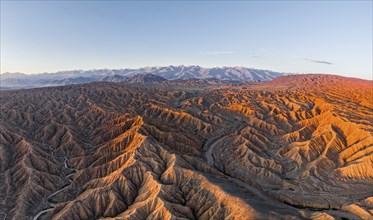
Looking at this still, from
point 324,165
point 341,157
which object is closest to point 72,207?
point 324,165

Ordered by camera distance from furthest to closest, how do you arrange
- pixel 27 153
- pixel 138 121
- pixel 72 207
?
pixel 138 121, pixel 27 153, pixel 72 207

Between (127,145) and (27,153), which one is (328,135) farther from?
(27,153)

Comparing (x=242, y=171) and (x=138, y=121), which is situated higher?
(x=138, y=121)

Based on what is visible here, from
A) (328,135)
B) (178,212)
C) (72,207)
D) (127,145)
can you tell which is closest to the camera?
(178,212)

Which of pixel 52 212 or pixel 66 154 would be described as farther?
pixel 66 154

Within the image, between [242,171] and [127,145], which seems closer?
[242,171]

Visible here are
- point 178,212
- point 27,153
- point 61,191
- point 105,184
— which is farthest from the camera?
point 27,153

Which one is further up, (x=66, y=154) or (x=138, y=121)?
(x=138, y=121)

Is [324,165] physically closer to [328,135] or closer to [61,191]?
[328,135]

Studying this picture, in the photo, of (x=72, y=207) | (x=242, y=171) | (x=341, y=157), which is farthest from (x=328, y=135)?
(x=72, y=207)
